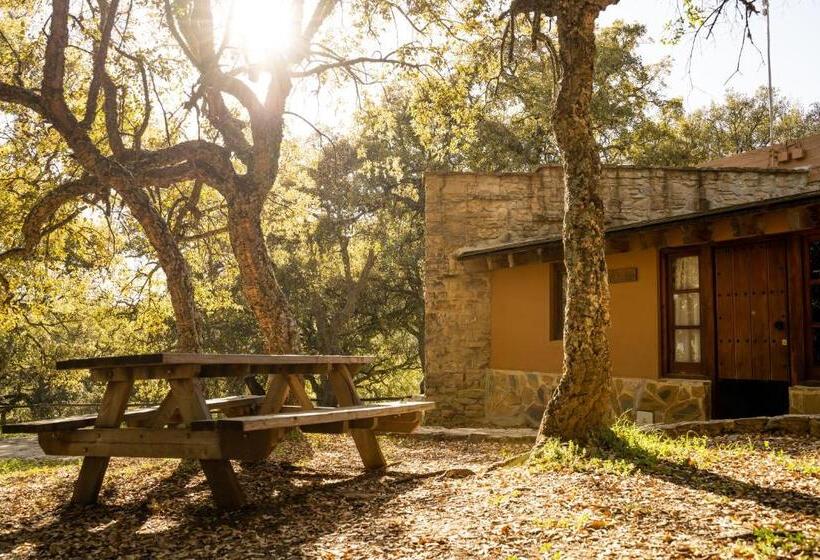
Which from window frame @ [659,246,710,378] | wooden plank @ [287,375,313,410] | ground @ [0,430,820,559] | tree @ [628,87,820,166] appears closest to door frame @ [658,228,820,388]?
window frame @ [659,246,710,378]

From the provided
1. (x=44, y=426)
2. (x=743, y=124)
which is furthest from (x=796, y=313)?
(x=743, y=124)

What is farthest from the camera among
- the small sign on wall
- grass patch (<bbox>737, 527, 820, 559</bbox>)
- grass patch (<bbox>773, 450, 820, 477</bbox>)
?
→ the small sign on wall

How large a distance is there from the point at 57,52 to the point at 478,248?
6611 millimetres

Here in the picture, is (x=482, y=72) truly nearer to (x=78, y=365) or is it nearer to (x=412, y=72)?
(x=412, y=72)

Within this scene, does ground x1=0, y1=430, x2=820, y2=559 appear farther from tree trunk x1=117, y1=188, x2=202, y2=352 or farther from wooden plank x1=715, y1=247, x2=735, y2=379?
wooden plank x1=715, y1=247, x2=735, y2=379

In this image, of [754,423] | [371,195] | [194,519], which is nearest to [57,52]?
[194,519]

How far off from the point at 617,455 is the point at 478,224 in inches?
281

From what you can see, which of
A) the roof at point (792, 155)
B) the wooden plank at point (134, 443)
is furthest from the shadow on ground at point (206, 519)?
the roof at point (792, 155)

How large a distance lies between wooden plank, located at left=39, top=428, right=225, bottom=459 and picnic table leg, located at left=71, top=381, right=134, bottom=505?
11 cm

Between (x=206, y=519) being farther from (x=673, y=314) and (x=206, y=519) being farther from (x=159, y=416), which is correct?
(x=673, y=314)

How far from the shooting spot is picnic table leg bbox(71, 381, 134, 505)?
5402mm

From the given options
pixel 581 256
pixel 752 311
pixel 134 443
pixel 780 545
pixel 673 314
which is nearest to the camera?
pixel 780 545

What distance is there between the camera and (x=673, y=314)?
10.3 metres

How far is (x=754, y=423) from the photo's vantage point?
7.58 meters
